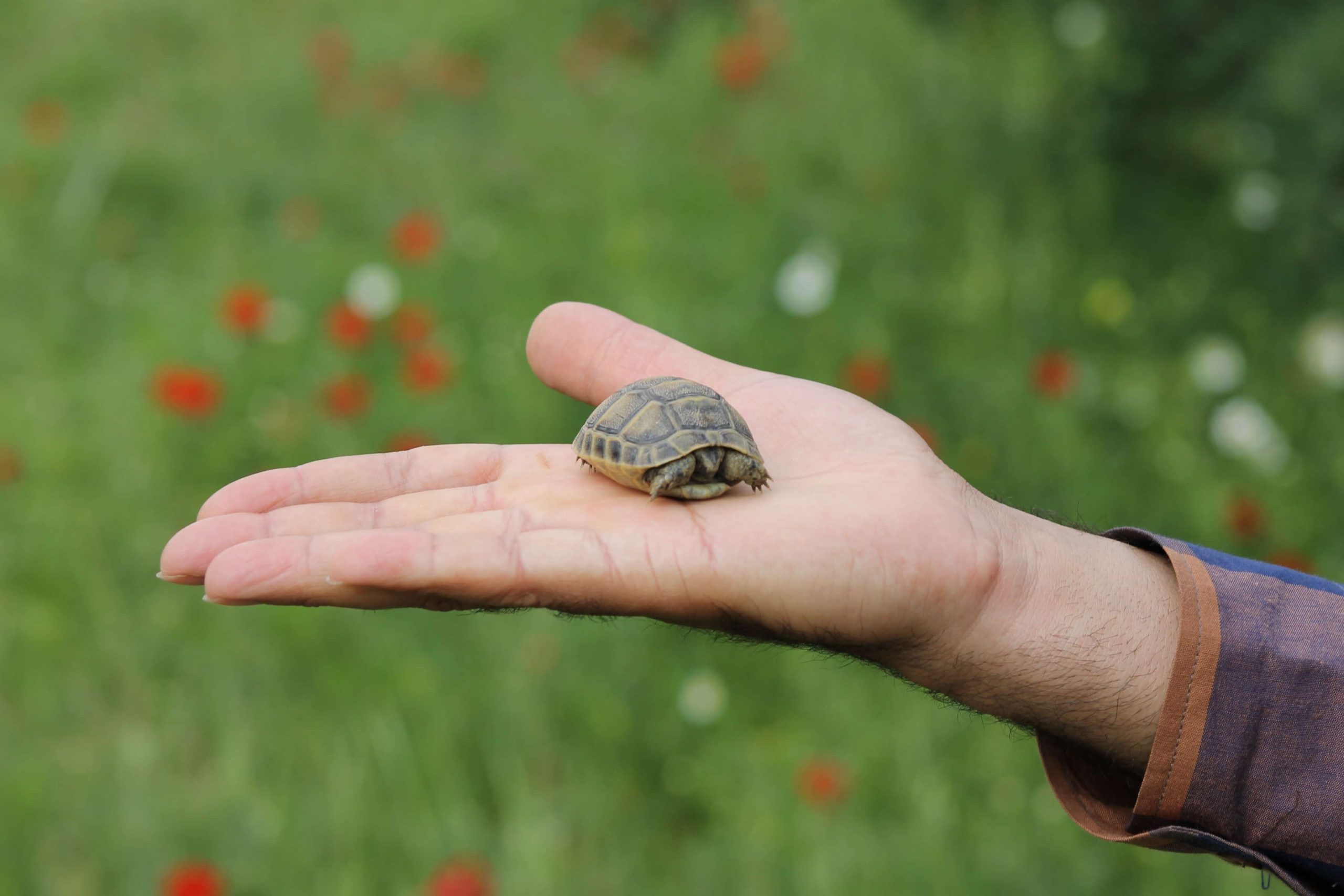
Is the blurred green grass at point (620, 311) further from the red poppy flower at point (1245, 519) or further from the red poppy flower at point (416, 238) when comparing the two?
the red poppy flower at point (416, 238)

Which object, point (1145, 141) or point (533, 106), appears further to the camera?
point (533, 106)

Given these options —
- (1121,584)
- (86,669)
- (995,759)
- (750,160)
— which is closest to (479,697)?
(86,669)

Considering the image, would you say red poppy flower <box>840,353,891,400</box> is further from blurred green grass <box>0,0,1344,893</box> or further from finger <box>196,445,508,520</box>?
finger <box>196,445,508,520</box>

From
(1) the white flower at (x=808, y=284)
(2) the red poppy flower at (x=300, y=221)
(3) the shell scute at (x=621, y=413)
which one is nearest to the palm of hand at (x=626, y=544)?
(3) the shell scute at (x=621, y=413)

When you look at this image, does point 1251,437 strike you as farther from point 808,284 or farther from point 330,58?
point 330,58

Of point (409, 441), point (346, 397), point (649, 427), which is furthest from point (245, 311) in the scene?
point (649, 427)

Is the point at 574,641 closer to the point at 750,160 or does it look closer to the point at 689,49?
the point at 750,160
